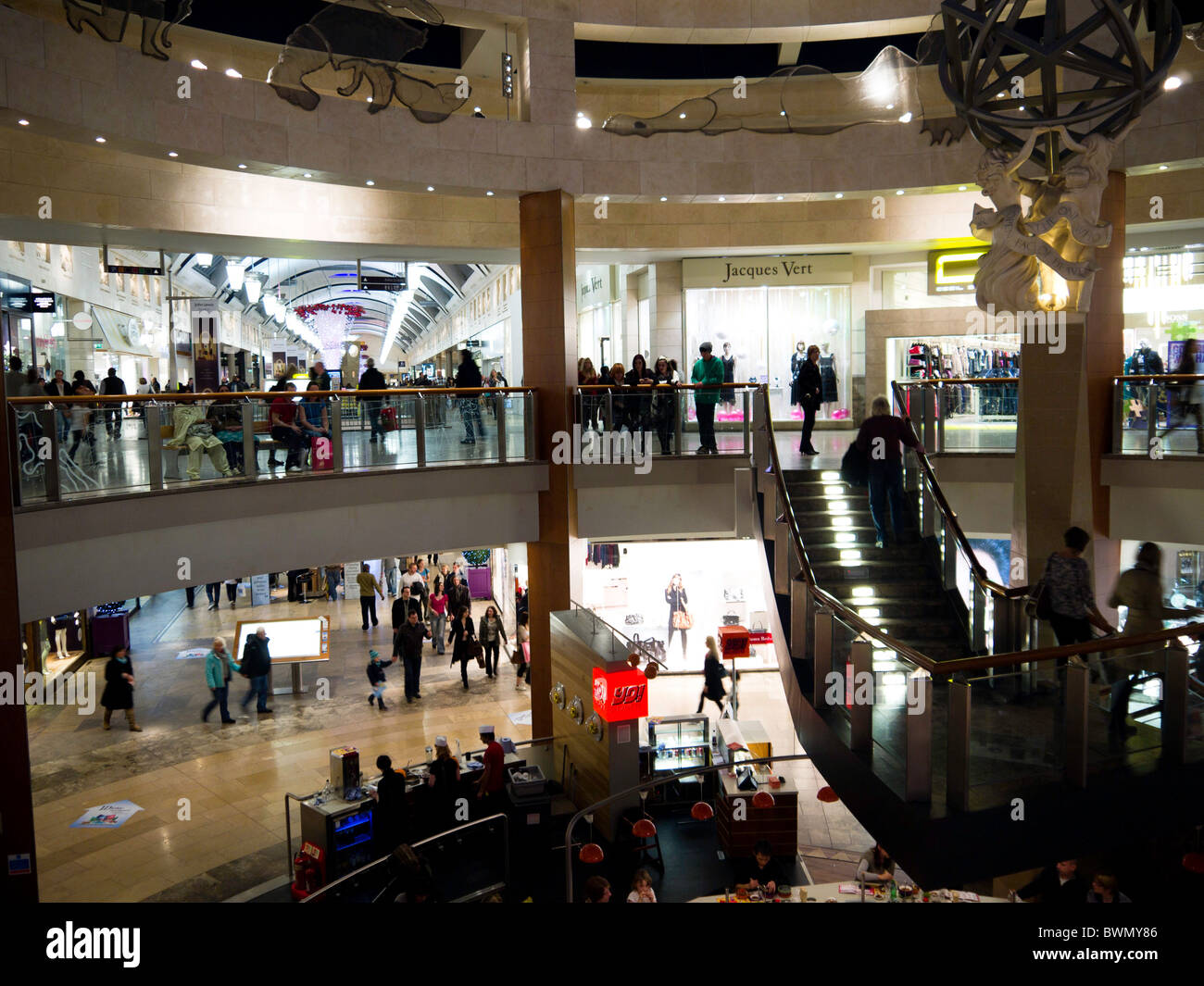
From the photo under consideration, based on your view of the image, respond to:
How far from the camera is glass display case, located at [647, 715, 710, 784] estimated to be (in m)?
13.1

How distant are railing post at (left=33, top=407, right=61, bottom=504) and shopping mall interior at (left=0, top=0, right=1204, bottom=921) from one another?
0.04 meters

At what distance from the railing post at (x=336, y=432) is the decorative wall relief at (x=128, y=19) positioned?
435 centimetres

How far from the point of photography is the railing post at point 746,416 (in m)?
14.1

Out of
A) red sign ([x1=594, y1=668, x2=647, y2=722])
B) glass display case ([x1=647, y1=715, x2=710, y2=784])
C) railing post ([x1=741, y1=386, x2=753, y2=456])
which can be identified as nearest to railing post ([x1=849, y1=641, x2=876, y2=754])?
red sign ([x1=594, y1=668, x2=647, y2=722])

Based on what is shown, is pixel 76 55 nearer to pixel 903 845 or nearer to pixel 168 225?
pixel 168 225

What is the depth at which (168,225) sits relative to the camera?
51.2 ft

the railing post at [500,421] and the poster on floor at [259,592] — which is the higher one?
the railing post at [500,421]

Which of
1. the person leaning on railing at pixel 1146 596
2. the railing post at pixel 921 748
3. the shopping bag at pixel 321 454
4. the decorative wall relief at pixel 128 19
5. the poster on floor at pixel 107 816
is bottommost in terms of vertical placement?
the poster on floor at pixel 107 816

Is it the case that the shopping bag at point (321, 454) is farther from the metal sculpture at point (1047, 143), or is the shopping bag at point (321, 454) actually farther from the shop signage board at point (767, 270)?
the shop signage board at point (767, 270)

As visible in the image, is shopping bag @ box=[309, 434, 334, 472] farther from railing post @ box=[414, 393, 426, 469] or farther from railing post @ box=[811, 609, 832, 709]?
railing post @ box=[811, 609, 832, 709]

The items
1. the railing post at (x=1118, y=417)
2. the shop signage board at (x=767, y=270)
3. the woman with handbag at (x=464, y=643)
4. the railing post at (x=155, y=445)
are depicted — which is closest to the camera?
the railing post at (x=155, y=445)

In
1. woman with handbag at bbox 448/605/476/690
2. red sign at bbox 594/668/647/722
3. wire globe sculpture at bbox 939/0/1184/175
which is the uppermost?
wire globe sculpture at bbox 939/0/1184/175

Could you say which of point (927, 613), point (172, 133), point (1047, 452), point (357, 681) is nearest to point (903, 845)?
point (927, 613)

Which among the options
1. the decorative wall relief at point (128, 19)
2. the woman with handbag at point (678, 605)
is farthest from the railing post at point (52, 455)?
the woman with handbag at point (678, 605)
